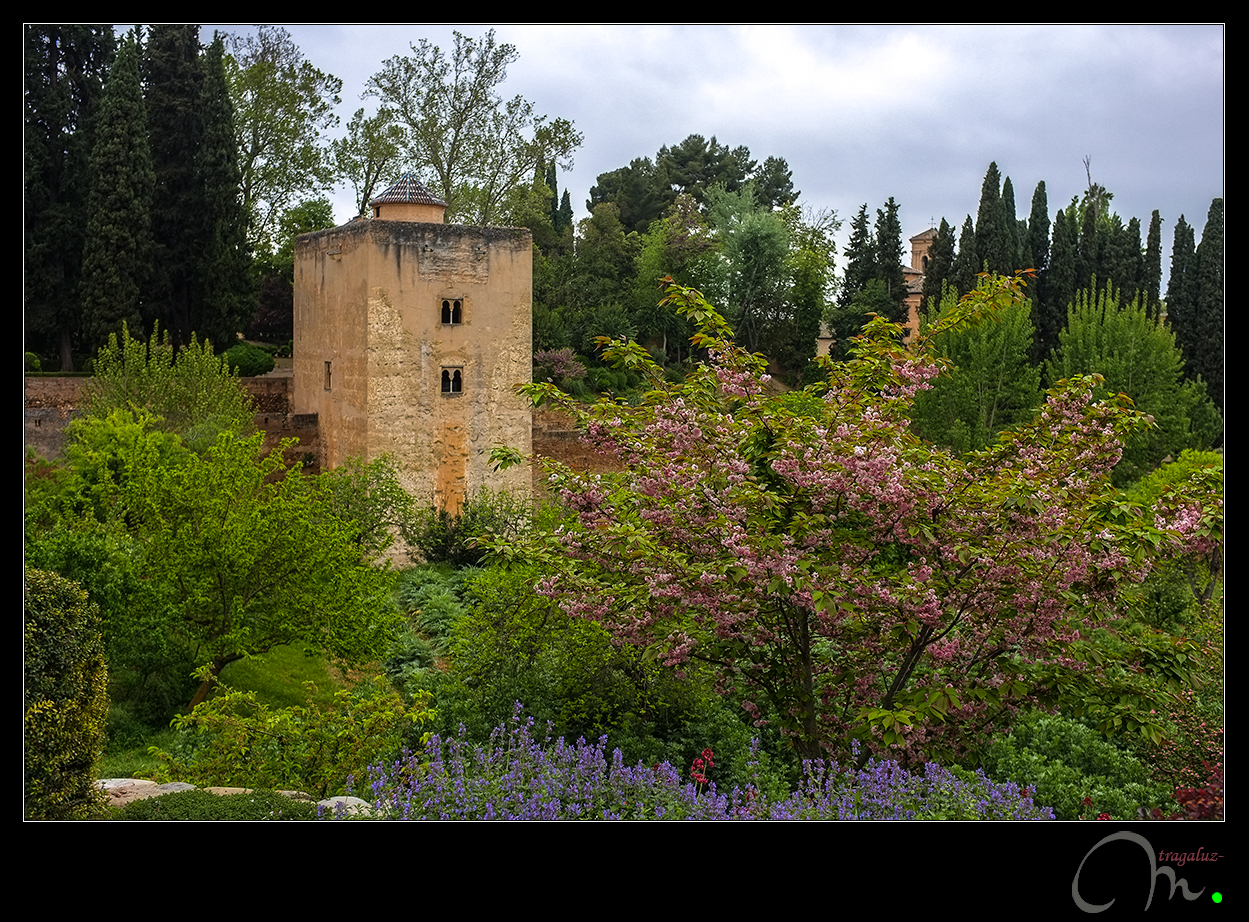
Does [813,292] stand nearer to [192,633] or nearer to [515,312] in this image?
[515,312]

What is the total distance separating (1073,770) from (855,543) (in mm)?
2655

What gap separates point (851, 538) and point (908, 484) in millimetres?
670

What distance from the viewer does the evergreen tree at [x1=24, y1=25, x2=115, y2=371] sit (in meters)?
25.2

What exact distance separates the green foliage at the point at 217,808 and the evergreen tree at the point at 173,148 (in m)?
21.7

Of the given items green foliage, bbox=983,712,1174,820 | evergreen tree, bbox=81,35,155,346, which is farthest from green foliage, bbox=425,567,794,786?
evergreen tree, bbox=81,35,155,346

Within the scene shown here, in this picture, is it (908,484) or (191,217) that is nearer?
(908,484)

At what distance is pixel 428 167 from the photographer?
3288 cm

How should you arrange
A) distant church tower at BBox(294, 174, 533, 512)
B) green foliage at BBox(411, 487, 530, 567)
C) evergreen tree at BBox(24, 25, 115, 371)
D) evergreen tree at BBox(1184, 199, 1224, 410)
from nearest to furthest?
green foliage at BBox(411, 487, 530, 567), distant church tower at BBox(294, 174, 533, 512), evergreen tree at BBox(24, 25, 115, 371), evergreen tree at BBox(1184, 199, 1224, 410)

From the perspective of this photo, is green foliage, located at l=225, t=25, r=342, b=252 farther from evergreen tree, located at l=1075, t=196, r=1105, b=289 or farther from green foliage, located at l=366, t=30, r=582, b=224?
evergreen tree, located at l=1075, t=196, r=1105, b=289

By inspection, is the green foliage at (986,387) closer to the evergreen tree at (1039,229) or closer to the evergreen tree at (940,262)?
the evergreen tree at (940,262)
